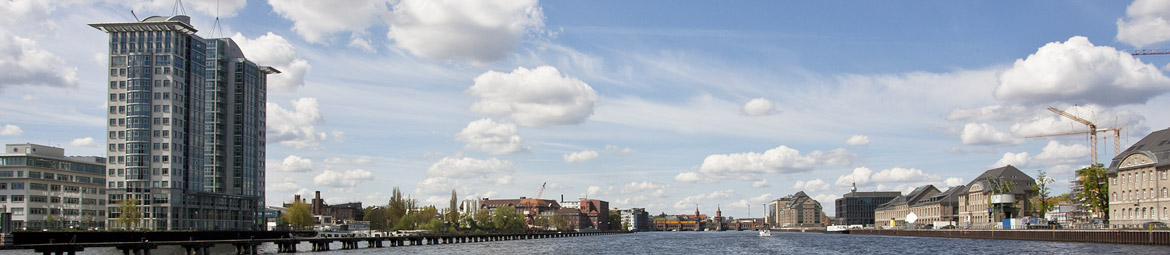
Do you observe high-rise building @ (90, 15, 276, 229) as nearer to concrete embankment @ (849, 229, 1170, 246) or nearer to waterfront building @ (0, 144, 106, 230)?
waterfront building @ (0, 144, 106, 230)

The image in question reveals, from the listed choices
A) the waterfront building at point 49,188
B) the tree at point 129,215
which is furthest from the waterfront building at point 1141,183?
the waterfront building at point 49,188

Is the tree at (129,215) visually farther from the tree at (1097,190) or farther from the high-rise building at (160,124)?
the tree at (1097,190)

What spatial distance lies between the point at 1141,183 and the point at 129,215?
151 metres

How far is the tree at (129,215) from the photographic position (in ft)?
513

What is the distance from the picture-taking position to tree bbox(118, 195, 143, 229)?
513ft

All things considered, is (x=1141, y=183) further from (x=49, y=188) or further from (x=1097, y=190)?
(x=49, y=188)

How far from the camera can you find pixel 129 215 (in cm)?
15688

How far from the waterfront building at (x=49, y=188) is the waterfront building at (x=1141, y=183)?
165371 mm

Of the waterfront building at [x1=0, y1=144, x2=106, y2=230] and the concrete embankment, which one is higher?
the waterfront building at [x1=0, y1=144, x2=106, y2=230]

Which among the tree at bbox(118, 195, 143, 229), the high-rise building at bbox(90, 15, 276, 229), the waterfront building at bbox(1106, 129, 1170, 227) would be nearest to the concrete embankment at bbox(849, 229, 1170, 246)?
the waterfront building at bbox(1106, 129, 1170, 227)

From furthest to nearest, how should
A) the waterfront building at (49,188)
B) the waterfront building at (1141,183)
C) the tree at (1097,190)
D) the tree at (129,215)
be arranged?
the waterfront building at (49,188) < the tree at (129,215) < the tree at (1097,190) < the waterfront building at (1141,183)

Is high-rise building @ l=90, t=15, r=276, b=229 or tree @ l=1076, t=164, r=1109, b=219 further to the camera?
high-rise building @ l=90, t=15, r=276, b=229

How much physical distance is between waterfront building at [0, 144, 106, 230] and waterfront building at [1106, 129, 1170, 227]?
165371 millimetres

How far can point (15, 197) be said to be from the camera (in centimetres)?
16625
